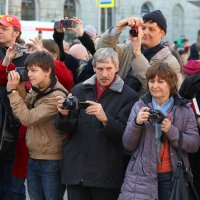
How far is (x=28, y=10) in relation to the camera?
2742cm

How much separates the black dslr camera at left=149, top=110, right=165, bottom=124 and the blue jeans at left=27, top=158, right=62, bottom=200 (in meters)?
1.22

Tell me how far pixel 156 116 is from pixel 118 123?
488mm

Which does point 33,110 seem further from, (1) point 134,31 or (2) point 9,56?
(1) point 134,31

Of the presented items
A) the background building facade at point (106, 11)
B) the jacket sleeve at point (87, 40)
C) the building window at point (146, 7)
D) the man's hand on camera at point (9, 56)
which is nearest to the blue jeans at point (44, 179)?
the man's hand on camera at point (9, 56)

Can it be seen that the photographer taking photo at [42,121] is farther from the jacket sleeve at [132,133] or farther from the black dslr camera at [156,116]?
the black dslr camera at [156,116]

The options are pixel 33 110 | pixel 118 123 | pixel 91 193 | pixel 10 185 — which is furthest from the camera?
pixel 10 185

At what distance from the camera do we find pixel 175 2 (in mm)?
34125

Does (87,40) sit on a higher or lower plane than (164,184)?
higher

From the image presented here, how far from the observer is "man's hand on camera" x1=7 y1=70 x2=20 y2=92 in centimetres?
462

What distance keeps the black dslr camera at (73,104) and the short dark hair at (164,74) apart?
577 mm

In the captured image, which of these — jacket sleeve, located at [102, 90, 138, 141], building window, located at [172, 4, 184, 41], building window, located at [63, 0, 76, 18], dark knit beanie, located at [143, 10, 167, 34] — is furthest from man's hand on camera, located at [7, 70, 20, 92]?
building window, located at [172, 4, 184, 41]

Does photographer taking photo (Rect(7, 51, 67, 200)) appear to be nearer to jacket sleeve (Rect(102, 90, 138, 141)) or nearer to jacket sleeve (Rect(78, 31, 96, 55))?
jacket sleeve (Rect(102, 90, 138, 141))

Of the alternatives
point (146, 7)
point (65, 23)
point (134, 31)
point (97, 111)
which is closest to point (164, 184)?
point (97, 111)

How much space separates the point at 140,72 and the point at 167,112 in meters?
0.62
